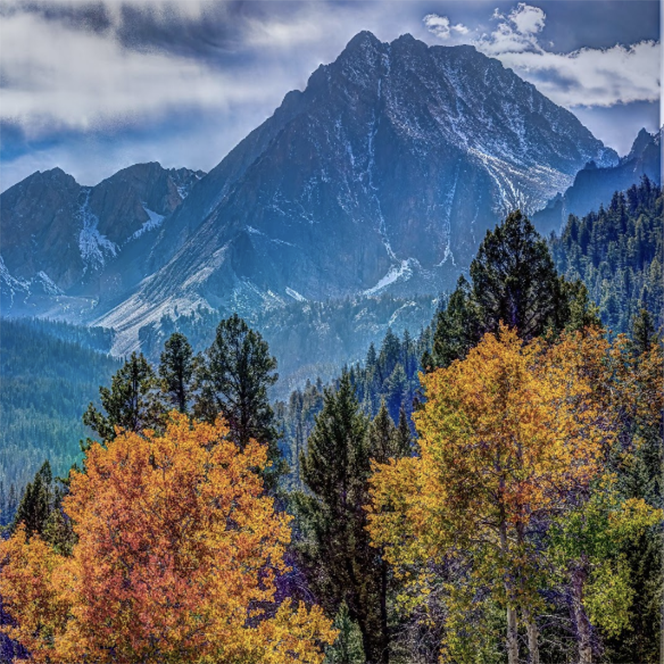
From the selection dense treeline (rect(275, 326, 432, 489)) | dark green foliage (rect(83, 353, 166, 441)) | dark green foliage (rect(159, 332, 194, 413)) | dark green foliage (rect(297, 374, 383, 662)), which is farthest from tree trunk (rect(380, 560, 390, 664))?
dense treeline (rect(275, 326, 432, 489))

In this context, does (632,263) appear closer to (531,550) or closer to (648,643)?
(648,643)

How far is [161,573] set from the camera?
17969mm

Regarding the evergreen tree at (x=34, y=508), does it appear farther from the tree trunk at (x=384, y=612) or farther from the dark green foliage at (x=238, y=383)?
the tree trunk at (x=384, y=612)

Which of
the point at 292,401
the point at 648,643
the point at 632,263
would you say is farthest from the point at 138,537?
the point at 632,263

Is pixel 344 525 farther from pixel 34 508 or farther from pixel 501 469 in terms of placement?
pixel 34 508

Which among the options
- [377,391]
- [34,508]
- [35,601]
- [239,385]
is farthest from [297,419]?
[35,601]

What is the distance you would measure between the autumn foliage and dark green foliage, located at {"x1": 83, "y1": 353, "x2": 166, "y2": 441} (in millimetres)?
11163

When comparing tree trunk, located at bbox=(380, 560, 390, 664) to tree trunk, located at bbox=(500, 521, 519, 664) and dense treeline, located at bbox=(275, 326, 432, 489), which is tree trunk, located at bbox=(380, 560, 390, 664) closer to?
tree trunk, located at bbox=(500, 521, 519, 664)

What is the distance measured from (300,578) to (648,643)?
17536 mm

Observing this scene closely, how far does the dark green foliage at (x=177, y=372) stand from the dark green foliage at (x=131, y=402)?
2.23 meters

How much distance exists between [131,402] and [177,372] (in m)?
3.99

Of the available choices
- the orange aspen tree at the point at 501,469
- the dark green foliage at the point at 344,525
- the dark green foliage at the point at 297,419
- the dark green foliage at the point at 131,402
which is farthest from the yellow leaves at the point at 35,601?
the dark green foliage at the point at 297,419

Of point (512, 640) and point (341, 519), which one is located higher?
point (341, 519)

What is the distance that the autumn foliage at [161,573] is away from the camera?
55.9 feet
